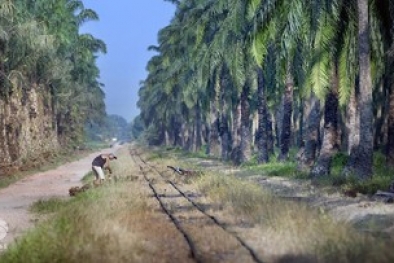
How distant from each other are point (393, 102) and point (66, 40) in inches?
1268

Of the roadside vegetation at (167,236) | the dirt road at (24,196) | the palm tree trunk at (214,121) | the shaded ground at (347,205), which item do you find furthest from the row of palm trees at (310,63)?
the dirt road at (24,196)

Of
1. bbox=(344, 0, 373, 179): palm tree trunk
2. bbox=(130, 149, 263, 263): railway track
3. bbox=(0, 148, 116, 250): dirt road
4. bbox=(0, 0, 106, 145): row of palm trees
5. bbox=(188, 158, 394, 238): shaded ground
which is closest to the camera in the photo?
bbox=(130, 149, 263, 263): railway track

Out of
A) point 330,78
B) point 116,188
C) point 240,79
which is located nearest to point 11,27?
point 240,79

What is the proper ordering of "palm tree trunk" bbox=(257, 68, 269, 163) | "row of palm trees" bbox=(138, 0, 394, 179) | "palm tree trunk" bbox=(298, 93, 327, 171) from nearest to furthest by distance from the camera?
"row of palm trees" bbox=(138, 0, 394, 179), "palm tree trunk" bbox=(298, 93, 327, 171), "palm tree trunk" bbox=(257, 68, 269, 163)

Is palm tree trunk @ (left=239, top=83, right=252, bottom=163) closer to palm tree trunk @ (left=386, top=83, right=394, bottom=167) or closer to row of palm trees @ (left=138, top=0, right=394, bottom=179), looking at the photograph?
row of palm trees @ (left=138, top=0, right=394, bottom=179)

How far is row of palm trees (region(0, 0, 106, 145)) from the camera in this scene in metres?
30.8

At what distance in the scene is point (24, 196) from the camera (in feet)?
77.2

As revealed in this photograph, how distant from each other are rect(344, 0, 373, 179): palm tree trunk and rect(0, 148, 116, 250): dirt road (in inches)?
407

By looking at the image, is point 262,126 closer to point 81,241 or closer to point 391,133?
point 391,133

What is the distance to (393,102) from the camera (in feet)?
70.4

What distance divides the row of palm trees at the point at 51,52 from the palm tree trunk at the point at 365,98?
16.2m

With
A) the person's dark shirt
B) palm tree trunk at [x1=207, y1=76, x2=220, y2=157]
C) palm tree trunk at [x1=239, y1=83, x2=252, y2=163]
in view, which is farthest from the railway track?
palm tree trunk at [x1=207, y1=76, x2=220, y2=157]

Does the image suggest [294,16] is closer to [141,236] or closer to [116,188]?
[116,188]

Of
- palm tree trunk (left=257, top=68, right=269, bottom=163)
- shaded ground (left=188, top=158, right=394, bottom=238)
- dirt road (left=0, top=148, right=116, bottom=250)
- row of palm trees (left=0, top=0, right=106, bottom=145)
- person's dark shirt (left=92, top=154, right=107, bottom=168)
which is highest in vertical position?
row of palm trees (left=0, top=0, right=106, bottom=145)
